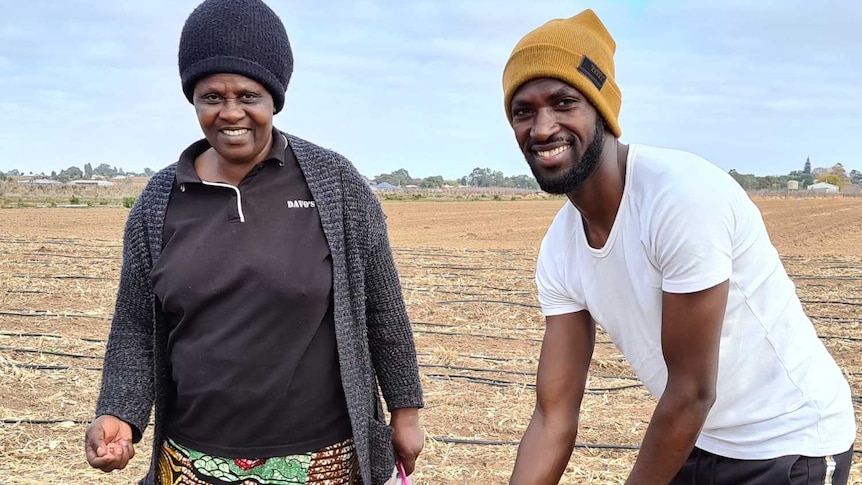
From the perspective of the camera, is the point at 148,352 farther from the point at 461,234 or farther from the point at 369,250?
the point at 461,234

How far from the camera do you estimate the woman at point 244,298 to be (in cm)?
175

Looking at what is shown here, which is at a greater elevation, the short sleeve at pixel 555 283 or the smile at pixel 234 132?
the smile at pixel 234 132

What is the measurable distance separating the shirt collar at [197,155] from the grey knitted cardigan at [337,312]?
35 millimetres

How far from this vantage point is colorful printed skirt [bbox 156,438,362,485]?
A: 1.79m

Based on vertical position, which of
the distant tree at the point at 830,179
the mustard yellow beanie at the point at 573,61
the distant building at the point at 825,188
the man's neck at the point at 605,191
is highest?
the distant tree at the point at 830,179

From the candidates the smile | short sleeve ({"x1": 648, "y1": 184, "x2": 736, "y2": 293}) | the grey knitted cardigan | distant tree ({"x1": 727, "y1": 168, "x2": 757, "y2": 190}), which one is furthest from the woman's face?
distant tree ({"x1": 727, "y1": 168, "x2": 757, "y2": 190})

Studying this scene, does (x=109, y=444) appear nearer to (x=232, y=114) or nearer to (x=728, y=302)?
(x=232, y=114)

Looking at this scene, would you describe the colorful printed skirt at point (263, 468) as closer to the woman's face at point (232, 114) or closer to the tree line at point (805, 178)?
the woman's face at point (232, 114)

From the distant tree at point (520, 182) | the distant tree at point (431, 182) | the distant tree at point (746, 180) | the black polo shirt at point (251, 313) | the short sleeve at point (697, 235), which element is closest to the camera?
the short sleeve at point (697, 235)

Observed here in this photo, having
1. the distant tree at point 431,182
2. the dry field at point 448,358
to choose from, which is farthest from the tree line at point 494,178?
the dry field at point 448,358

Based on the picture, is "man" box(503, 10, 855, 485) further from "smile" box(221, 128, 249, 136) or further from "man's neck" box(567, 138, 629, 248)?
"smile" box(221, 128, 249, 136)

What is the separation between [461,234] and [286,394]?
19.2 m

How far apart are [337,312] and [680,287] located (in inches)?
30.3

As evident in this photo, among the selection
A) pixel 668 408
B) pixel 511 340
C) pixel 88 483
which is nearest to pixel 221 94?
pixel 668 408
